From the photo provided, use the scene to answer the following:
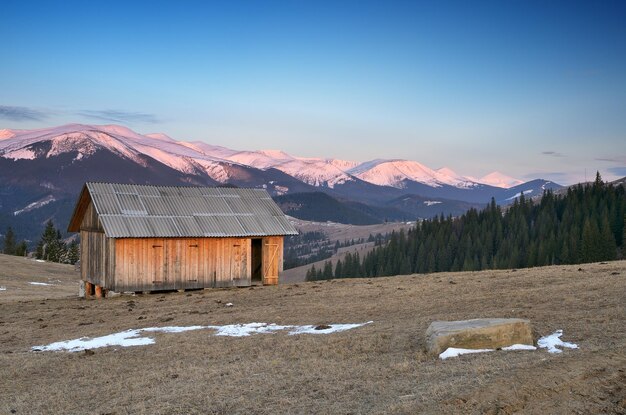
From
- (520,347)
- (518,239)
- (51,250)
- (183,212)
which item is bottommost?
(51,250)

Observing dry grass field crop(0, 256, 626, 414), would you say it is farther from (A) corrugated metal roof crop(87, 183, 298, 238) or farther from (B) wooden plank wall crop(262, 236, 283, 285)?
(B) wooden plank wall crop(262, 236, 283, 285)

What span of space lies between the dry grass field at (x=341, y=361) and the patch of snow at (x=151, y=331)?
64 centimetres

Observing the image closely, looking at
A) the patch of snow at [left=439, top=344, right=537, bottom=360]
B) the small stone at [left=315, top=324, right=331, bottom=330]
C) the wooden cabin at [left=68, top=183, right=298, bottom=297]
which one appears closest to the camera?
the patch of snow at [left=439, top=344, right=537, bottom=360]

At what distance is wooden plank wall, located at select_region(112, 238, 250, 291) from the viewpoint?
34375 millimetres

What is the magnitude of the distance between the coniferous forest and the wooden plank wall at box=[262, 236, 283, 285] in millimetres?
98625

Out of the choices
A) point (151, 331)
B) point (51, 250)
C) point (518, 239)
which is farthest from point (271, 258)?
point (518, 239)

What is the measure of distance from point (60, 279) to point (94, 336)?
50058mm

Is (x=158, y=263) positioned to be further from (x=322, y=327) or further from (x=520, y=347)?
(x=520, y=347)

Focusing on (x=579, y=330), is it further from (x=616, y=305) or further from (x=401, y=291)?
(x=401, y=291)

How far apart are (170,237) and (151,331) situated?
14399mm

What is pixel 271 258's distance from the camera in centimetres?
3988

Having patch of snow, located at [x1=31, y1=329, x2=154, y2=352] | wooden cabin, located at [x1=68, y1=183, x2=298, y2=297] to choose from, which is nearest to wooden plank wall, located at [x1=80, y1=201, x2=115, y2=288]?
wooden cabin, located at [x1=68, y1=183, x2=298, y2=297]

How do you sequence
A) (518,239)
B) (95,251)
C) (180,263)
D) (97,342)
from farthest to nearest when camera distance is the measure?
(518,239)
(95,251)
(180,263)
(97,342)

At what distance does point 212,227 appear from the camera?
37.4m
